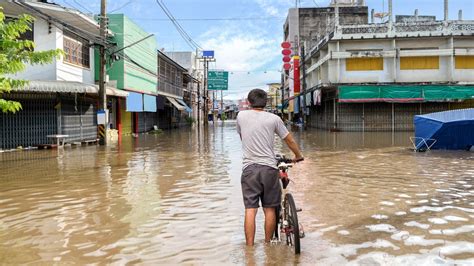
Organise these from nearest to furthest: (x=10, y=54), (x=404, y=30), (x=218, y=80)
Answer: (x=10, y=54) < (x=404, y=30) < (x=218, y=80)

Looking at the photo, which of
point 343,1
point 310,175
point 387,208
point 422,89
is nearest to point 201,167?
point 310,175

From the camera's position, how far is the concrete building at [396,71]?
35094mm

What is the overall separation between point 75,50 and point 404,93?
23858mm

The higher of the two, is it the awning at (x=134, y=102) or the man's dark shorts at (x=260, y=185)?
the awning at (x=134, y=102)

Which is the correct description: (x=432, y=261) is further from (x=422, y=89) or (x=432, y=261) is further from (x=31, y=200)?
(x=422, y=89)

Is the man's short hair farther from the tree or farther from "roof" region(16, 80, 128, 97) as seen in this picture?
"roof" region(16, 80, 128, 97)

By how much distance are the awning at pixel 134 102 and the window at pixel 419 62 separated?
2018 centimetres

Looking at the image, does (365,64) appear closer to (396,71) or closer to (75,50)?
(396,71)

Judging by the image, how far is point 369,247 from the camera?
5332 mm

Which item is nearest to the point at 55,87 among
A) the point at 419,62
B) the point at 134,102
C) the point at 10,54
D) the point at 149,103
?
the point at 10,54

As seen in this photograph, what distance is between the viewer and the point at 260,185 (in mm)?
5133

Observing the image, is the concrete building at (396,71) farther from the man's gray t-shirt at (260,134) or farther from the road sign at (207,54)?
the road sign at (207,54)

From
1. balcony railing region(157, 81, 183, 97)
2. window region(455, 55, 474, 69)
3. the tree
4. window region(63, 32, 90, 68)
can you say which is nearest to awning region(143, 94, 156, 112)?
balcony railing region(157, 81, 183, 97)

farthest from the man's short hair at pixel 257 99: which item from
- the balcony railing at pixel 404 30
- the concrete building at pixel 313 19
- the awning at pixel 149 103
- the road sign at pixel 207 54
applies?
the road sign at pixel 207 54
